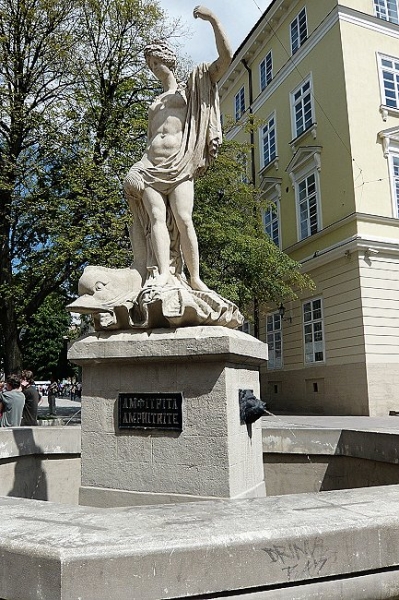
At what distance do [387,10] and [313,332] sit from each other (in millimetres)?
13039

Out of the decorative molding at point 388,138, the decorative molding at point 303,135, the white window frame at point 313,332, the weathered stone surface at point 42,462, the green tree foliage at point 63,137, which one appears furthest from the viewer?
the decorative molding at point 303,135

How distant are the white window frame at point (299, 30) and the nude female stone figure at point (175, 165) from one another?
776 inches

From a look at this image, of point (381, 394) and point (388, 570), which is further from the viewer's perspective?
point (381, 394)

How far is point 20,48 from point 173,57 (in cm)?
1350

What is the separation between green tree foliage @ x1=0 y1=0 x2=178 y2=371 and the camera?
50.0 ft

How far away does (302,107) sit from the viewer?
2283 centimetres

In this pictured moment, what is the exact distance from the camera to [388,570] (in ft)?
6.84

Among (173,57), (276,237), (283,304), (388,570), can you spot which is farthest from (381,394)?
(388,570)

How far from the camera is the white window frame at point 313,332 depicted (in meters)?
20.5

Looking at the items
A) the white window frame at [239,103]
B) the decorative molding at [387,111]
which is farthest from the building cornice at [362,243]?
the white window frame at [239,103]

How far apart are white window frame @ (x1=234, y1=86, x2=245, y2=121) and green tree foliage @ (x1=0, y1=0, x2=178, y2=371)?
11075 millimetres

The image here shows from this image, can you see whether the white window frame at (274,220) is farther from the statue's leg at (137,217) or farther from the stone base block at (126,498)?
the stone base block at (126,498)

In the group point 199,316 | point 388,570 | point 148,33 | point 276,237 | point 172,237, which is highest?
point 148,33

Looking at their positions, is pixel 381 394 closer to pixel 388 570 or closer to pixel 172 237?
pixel 172 237
